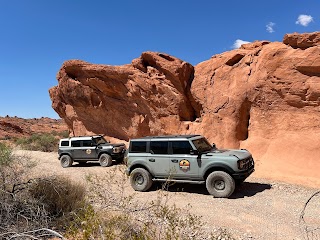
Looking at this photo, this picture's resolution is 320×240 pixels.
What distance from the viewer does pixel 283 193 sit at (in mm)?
8672

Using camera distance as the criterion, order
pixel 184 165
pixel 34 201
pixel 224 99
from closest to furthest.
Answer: pixel 34 201, pixel 184 165, pixel 224 99

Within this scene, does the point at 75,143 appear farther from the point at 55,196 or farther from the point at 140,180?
the point at 55,196

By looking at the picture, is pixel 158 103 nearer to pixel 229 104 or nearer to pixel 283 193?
pixel 229 104

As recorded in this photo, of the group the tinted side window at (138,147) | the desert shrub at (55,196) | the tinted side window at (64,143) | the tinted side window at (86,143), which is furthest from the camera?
the tinted side window at (64,143)

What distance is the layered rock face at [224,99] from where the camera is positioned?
1146 cm

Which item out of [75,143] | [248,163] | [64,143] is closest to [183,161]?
[248,163]

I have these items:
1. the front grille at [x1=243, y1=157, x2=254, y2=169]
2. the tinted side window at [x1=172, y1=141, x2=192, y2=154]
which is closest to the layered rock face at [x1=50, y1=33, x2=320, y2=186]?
the front grille at [x1=243, y1=157, x2=254, y2=169]

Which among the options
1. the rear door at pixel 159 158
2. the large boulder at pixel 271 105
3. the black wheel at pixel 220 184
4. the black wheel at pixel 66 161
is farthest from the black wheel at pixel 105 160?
the black wheel at pixel 220 184

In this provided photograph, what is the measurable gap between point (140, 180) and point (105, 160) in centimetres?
558

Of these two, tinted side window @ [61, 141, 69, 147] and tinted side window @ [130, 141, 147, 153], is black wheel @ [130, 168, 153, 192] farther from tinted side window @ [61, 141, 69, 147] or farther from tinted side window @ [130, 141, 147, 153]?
tinted side window @ [61, 141, 69, 147]

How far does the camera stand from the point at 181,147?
9.29 meters

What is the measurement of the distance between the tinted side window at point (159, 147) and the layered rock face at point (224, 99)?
14.2 feet

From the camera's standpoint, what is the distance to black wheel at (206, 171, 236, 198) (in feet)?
27.3

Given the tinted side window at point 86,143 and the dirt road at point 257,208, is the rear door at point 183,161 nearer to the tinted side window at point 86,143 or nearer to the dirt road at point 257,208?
the dirt road at point 257,208
